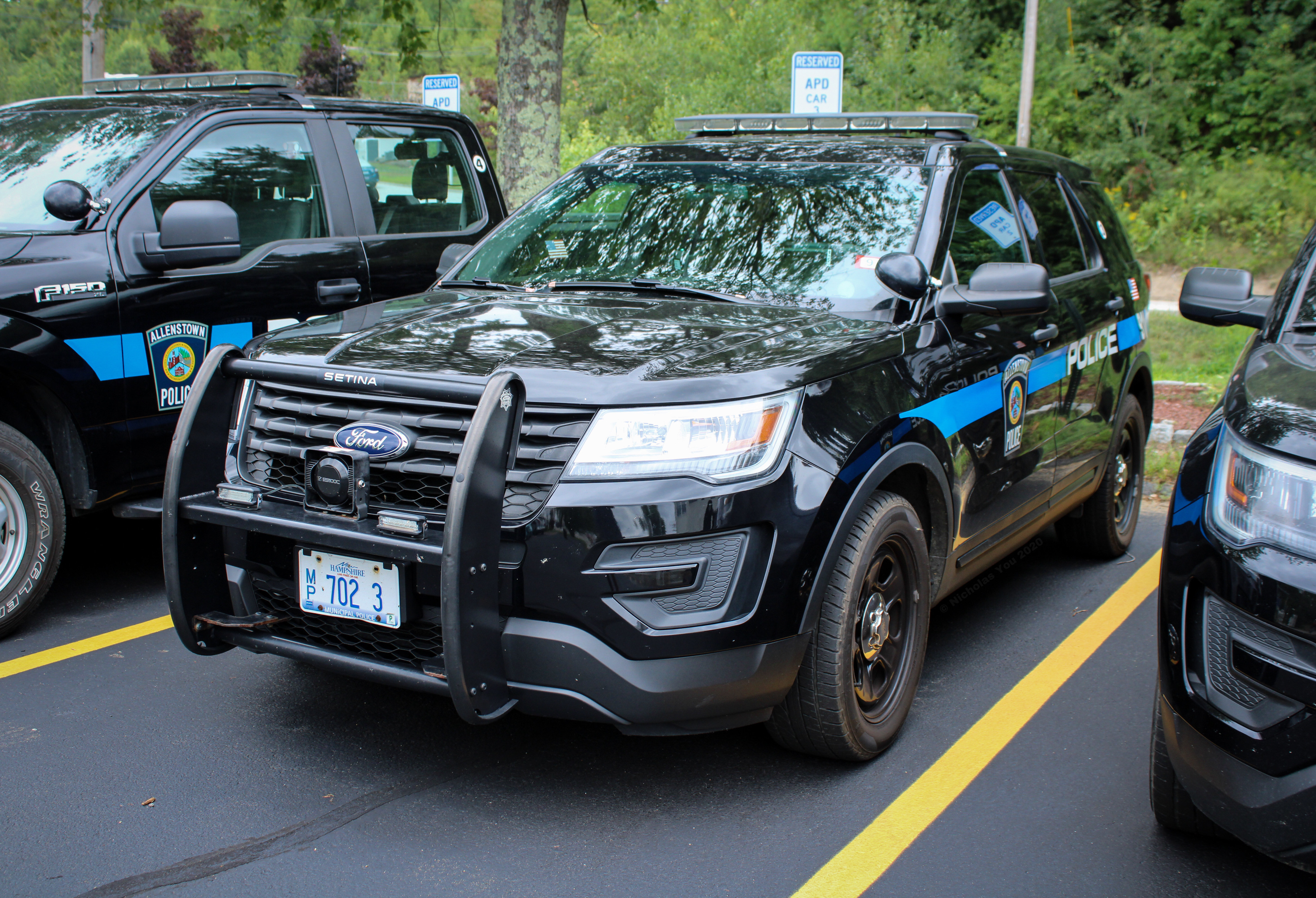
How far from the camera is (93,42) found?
16016mm

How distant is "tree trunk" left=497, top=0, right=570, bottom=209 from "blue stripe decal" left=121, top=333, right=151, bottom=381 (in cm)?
509

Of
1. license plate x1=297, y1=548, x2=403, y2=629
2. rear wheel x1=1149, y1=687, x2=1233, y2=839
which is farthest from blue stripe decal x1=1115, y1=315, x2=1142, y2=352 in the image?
license plate x1=297, y1=548, x2=403, y2=629

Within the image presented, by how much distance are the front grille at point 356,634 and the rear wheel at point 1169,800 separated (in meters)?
1.74

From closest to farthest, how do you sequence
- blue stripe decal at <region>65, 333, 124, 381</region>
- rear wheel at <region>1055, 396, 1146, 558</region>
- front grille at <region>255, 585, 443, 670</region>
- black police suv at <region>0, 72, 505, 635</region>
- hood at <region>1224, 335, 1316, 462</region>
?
hood at <region>1224, 335, 1316, 462</region>, front grille at <region>255, 585, 443, 670</region>, black police suv at <region>0, 72, 505, 635</region>, blue stripe decal at <region>65, 333, 124, 381</region>, rear wheel at <region>1055, 396, 1146, 558</region>

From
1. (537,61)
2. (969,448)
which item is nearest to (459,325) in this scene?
(969,448)

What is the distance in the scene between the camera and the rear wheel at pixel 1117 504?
5398 millimetres

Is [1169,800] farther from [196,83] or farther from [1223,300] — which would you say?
[196,83]

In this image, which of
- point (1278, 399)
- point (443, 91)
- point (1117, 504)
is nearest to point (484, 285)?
point (1278, 399)

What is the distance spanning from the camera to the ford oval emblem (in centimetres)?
289

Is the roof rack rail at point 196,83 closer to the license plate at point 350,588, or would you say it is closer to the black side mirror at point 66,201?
the black side mirror at point 66,201

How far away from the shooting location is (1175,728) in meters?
2.46

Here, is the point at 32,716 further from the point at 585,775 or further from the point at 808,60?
the point at 808,60

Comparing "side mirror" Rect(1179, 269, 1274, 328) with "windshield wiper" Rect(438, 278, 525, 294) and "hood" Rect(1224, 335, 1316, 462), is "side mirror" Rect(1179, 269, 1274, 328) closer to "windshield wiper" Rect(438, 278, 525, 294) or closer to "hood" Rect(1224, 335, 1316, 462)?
"hood" Rect(1224, 335, 1316, 462)

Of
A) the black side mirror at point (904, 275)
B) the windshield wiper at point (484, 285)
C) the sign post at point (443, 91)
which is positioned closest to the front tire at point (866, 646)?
the black side mirror at point (904, 275)
